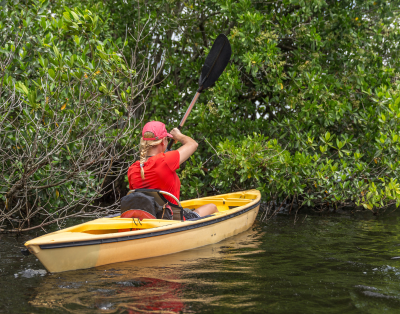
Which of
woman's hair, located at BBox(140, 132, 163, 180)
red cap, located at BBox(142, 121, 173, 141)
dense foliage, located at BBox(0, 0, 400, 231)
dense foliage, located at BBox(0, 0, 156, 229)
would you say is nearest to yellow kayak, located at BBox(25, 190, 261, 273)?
woman's hair, located at BBox(140, 132, 163, 180)

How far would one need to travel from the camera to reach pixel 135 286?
354cm

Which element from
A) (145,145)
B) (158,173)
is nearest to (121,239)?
(158,173)

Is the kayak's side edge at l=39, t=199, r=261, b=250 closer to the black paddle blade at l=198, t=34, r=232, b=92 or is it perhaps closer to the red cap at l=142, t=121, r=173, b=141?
Answer: the red cap at l=142, t=121, r=173, b=141

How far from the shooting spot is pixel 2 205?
6.82 m

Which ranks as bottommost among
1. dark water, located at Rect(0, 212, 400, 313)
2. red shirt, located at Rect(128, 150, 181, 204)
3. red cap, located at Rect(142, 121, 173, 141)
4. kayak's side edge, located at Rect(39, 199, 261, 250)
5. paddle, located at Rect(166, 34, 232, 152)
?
dark water, located at Rect(0, 212, 400, 313)

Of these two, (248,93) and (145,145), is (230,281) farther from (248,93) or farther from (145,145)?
→ (248,93)

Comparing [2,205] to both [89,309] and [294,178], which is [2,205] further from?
[294,178]

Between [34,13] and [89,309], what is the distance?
5.18 m

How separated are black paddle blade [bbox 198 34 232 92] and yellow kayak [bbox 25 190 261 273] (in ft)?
7.67

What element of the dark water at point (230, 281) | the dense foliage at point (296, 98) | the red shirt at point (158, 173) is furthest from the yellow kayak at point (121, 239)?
the dense foliage at point (296, 98)

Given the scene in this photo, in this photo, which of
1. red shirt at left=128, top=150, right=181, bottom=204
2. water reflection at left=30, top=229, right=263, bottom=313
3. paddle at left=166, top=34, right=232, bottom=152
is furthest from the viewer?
paddle at left=166, top=34, right=232, bottom=152

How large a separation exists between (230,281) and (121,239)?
129 cm

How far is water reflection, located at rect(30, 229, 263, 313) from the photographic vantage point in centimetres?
305

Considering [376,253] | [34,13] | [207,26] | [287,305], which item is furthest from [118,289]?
[207,26]
